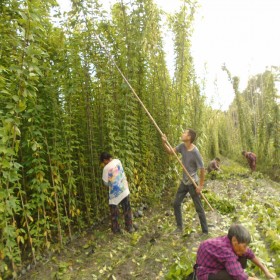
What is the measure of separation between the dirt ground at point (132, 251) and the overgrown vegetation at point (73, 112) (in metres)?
0.22

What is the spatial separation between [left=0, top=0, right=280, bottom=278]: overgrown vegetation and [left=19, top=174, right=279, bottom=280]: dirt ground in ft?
0.73

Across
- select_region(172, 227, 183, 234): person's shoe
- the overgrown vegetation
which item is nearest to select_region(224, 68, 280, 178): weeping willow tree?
the overgrown vegetation

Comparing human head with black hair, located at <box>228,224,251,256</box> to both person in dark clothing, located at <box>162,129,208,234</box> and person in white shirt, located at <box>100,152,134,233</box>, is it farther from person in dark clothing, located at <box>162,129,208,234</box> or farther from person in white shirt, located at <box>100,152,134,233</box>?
person in white shirt, located at <box>100,152,134,233</box>

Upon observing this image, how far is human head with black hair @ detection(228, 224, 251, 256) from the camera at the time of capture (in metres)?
2.48

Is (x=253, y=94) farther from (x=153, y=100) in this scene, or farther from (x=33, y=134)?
(x=33, y=134)

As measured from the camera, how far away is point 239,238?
2.48m

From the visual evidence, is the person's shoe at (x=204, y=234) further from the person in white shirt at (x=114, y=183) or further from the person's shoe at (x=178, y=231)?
the person in white shirt at (x=114, y=183)

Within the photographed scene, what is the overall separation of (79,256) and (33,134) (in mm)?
1927

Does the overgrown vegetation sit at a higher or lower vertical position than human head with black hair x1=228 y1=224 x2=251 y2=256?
higher

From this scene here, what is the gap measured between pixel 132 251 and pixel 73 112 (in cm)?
235

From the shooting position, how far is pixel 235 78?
1512 centimetres

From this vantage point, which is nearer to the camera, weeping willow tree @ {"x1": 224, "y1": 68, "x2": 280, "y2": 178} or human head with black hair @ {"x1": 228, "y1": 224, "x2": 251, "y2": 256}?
human head with black hair @ {"x1": 228, "y1": 224, "x2": 251, "y2": 256}

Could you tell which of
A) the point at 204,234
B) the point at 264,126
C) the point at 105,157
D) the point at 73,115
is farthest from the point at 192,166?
the point at 264,126

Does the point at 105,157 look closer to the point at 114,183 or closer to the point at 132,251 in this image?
the point at 114,183
